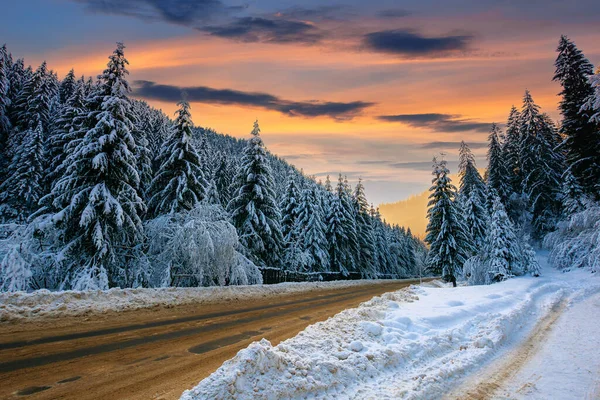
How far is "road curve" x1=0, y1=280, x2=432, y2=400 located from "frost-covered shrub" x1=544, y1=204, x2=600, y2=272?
21.9 metres

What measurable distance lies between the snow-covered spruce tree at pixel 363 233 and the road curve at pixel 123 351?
35549 mm

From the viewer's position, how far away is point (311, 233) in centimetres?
3519

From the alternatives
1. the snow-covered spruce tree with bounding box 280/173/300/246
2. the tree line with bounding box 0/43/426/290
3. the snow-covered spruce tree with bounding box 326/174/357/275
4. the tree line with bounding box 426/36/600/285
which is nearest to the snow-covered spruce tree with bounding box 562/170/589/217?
the tree line with bounding box 426/36/600/285

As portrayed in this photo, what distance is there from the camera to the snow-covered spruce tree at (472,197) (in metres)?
38.9

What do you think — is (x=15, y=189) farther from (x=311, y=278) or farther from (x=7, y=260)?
(x=311, y=278)

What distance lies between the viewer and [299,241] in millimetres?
34500

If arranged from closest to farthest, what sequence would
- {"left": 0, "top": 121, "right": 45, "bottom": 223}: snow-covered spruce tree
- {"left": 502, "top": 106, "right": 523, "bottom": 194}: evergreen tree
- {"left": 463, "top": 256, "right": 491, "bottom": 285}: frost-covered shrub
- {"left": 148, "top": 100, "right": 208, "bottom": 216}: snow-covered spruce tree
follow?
{"left": 148, "top": 100, "right": 208, "bottom": 216}: snow-covered spruce tree → {"left": 463, "top": 256, "right": 491, "bottom": 285}: frost-covered shrub → {"left": 0, "top": 121, "right": 45, "bottom": 223}: snow-covered spruce tree → {"left": 502, "top": 106, "right": 523, "bottom": 194}: evergreen tree

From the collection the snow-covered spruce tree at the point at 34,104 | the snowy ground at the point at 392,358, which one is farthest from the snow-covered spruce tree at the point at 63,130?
the snowy ground at the point at 392,358

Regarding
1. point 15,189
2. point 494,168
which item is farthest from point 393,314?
point 494,168

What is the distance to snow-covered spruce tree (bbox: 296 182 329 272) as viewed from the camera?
115 ft

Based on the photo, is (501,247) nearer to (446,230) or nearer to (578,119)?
(446,230)

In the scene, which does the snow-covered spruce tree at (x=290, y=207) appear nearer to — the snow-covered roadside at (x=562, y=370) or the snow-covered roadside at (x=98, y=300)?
the snow-covered roadside at (x=98, y=300)

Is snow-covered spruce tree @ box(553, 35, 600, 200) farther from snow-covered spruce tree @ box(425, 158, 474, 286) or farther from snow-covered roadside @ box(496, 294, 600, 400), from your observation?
snow-covered roadside @ box(496, 294, 600, 400)

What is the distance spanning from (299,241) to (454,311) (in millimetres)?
25080
